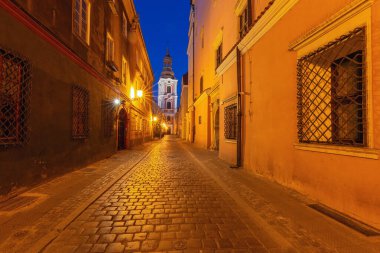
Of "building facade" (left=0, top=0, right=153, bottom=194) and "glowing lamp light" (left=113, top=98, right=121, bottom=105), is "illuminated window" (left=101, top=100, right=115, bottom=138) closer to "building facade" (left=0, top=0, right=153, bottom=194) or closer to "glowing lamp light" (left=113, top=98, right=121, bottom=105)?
"building facade" (left=0, top=0, right=153, bottom=194)

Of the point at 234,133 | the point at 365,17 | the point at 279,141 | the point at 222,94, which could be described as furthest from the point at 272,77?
the point at 222,94

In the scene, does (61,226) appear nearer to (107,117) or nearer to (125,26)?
(107,117)

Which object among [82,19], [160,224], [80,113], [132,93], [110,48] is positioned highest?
[110,48]

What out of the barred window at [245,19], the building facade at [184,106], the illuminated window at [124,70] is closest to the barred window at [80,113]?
the barred window at [245,19]

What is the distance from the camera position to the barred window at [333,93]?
4234mm

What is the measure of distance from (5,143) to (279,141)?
636 centimetres

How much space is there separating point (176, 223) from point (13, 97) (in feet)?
14.7

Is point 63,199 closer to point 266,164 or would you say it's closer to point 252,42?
point 266,164

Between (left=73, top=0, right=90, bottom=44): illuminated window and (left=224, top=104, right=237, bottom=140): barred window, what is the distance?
6611 millimetres

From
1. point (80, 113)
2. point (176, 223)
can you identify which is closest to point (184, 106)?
point (80, 113)

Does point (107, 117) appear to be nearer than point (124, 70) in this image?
Yes

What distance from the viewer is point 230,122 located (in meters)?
10.9

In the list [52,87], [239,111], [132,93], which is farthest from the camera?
[132,93]

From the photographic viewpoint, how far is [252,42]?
8258 millimetres
